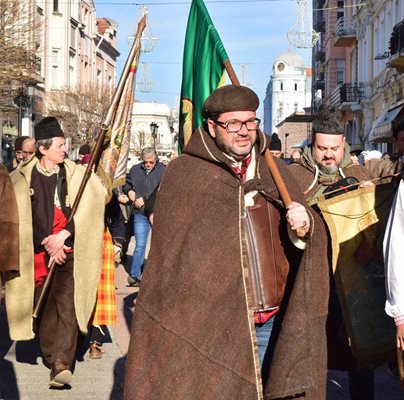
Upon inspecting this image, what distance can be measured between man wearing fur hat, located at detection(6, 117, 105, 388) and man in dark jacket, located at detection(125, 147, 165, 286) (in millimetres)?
5813

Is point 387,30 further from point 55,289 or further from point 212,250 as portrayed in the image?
point 212,250

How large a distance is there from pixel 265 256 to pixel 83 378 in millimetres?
3318

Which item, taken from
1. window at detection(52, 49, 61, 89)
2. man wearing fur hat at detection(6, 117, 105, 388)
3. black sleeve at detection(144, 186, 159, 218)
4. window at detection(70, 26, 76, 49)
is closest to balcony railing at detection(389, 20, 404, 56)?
black sleeve at detection(144, 186, 159, 218)

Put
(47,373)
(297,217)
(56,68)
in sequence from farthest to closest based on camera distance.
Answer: (56,68)
(47,373)
(297,217)

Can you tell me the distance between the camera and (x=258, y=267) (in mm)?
4992

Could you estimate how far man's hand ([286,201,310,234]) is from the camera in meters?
4.79

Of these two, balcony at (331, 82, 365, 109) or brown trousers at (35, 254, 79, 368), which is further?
balcony at (331, 82, 365, 109)

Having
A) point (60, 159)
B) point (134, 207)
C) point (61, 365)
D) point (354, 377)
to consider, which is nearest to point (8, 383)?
point (61, 365)

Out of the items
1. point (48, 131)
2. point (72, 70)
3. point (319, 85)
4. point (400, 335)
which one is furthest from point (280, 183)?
point (319, 85)

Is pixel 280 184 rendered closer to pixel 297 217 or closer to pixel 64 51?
pixel 297 217

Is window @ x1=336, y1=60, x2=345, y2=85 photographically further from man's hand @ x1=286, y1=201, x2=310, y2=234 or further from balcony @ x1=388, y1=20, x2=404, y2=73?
man's hand @ x1=286, y1=201, x2=310, y2=234

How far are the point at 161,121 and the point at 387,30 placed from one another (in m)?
83.5

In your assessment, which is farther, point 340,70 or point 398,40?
point 340,70

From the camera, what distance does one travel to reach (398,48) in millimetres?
32312
